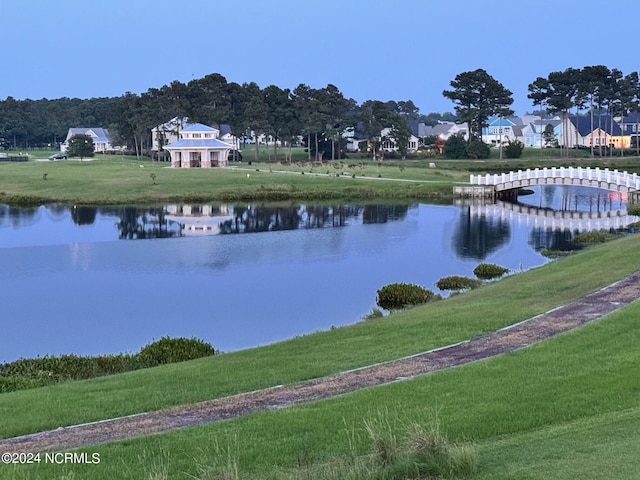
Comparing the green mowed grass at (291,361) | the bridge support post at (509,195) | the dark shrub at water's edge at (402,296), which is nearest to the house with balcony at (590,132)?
the bridge support post at (509,195)

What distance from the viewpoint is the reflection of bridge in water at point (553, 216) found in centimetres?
5056

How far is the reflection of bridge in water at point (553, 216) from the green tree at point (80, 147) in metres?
58.5

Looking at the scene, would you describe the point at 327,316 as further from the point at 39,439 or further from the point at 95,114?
the point at 95,114

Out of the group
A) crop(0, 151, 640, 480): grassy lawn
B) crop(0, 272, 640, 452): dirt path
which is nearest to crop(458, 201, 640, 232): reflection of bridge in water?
crop(0, 151, 640, 480): grassy lawn

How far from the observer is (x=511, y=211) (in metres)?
61.2

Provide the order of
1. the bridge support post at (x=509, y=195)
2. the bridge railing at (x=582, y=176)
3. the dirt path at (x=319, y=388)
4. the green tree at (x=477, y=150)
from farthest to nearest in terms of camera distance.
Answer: the green tree at (x=477, y=150), the bridge support post at (x=509, y=195), the bridge railing at (x=582, y=176), the dirt path at (x=319, y=388)

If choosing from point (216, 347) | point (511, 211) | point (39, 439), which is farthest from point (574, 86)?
point (39, 439)

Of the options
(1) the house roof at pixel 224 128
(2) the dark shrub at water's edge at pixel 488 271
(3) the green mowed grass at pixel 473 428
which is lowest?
(2) the dark shrub at water's edge at pixel 488 271

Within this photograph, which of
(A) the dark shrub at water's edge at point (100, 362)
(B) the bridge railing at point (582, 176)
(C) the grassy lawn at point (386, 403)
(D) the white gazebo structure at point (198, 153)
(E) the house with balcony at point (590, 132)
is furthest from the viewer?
(E) the house with balcony at point (590, 132)

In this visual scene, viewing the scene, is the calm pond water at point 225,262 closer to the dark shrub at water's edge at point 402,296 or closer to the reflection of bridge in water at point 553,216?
the reflection of bridge in water at point 553,216

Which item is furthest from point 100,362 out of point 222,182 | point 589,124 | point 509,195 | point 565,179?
point 589,124

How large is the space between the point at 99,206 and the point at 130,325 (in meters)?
42.1

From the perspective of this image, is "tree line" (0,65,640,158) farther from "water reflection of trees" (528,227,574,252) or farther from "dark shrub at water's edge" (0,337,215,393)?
"dark shrub at water's edge" (0,337,215,393)

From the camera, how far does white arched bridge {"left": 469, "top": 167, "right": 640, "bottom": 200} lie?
60.7 metres
